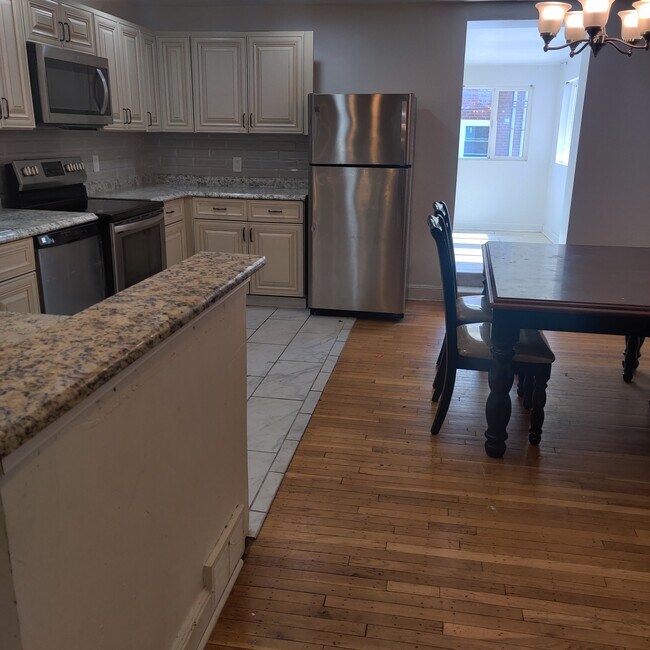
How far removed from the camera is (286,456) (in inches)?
104

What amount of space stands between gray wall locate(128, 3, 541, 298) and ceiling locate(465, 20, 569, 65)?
0.16 m

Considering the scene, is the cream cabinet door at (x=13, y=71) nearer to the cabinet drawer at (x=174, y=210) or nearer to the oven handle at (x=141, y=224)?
the oven handle at (x=141, y=224)

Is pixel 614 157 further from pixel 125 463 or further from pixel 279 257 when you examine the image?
pixel 125 463

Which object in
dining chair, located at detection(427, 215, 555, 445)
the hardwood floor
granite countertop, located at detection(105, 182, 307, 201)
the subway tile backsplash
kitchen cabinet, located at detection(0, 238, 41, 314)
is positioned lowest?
the hardwood floor

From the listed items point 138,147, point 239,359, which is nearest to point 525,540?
point 239,359

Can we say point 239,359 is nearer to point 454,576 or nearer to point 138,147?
point 454,576

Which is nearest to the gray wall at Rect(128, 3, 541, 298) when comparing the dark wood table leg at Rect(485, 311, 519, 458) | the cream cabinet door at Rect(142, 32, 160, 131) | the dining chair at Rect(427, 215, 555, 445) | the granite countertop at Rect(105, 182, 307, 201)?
the cream cabinet door at Rect(142, 32, 160, 131)

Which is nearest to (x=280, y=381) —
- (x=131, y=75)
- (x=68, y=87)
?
(x=68, y=87)

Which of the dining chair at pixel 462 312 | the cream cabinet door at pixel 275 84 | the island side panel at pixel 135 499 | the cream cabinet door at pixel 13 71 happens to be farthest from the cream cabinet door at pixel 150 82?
the island side panel at pixel 135 499

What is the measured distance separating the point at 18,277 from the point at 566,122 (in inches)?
269

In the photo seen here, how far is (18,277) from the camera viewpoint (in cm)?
289

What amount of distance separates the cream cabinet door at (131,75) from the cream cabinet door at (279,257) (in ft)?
3.75

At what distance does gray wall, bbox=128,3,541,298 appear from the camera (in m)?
4.65

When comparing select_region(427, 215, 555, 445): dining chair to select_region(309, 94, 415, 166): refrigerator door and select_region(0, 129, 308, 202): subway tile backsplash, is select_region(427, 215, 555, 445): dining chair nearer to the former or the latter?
select_region(309, 94, 415, 166): refrigerator door
